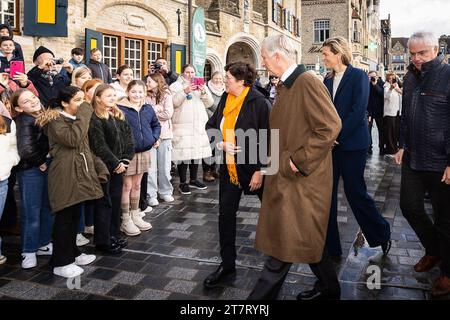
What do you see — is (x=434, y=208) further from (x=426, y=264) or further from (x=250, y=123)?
(x=250, y=123)

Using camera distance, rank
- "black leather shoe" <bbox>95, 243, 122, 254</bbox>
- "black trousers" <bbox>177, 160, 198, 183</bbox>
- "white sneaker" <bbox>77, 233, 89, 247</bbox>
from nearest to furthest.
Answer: "black leather shoe" <bbox>95, 243, 122, 254</bbox> < "white sneaker" <bbox>77, 233, 89, 247</bbox> < "black trousers" <bbox>177, 160, 198, 183</bbox>

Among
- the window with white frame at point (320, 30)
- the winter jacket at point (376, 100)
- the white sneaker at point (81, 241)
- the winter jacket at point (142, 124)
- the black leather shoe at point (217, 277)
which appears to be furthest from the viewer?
the window with white frame at point (320, 30)

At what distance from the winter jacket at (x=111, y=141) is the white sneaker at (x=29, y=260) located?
1111 millimetres

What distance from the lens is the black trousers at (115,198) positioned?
14.6ft

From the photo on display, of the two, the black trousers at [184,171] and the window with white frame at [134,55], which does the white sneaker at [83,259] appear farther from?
the window with white frame at [134,55]

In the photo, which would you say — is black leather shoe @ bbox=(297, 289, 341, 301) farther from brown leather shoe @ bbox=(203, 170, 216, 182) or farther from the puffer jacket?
brown leather shoe @ bbox=(203, 170, 216, 182)

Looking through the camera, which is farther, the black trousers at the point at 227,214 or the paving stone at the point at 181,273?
the paving stone at the point at 181,273

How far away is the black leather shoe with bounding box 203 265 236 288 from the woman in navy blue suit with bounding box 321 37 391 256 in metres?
1.10

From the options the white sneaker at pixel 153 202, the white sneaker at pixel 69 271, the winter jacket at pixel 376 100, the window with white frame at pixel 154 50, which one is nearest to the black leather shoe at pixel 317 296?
the white sneaker at pixel 69 271

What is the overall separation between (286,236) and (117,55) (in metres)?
11.9

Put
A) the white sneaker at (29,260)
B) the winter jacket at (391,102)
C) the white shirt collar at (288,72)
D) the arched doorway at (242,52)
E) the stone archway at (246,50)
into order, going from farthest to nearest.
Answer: the arched doorway at (242,52), the stone archway at (246,50), the winter jacket at (391,102), the white sneaker at (29,260), the white shirt collar at (288,72)

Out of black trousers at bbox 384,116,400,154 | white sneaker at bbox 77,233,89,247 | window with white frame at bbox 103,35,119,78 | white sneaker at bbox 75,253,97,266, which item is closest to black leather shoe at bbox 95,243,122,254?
white sneaker at bbox 75,253,97,266

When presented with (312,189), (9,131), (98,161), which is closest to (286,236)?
(312,189)

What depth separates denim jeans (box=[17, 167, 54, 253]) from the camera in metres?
3.97
